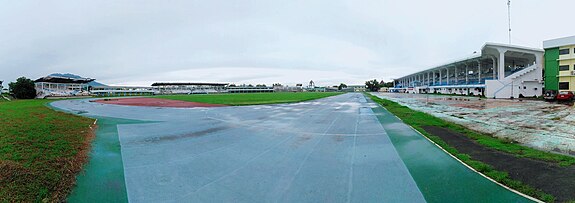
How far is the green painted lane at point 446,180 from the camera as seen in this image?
4.21 meters

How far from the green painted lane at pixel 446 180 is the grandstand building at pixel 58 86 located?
90.9 meters

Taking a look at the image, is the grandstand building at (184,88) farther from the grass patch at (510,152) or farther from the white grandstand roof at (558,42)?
the grass patch at (510,152)

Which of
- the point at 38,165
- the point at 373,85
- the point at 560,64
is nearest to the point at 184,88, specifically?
the point at 373,85

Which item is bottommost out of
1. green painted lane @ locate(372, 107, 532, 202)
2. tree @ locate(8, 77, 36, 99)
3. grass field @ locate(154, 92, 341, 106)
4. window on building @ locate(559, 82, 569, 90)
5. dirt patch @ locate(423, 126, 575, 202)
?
green painted lane @ locate(372, 107, 532, 202)

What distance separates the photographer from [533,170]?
17.4 feet

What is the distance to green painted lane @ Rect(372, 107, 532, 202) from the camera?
421 cm

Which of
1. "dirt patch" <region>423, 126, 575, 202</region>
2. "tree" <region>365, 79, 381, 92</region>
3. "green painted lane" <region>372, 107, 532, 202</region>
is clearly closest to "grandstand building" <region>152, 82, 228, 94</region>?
"tree" <region>365, 79, 381, 92</region>

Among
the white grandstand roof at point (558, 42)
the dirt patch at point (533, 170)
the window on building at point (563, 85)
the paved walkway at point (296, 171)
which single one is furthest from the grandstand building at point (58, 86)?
the window on building at point (563, 85)

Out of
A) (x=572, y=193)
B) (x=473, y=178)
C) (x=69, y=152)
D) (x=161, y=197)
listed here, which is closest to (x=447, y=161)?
(x=473, y=178)

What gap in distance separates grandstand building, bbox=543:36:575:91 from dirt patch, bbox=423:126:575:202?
45.7m

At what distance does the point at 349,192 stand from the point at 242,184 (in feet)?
6.47

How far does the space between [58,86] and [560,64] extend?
410ft

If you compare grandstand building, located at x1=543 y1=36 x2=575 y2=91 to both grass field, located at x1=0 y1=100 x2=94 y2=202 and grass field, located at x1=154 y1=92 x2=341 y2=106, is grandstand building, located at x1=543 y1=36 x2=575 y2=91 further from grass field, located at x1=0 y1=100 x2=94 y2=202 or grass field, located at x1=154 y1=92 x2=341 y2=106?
grass field, located at x1=0 y1=100 x2=94 y2=202

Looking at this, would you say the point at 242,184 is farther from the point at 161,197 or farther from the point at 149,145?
the point at 149,145
